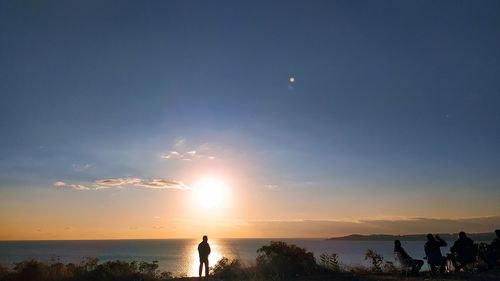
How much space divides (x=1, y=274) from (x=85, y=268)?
10.1 ft

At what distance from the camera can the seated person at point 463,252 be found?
17.5m

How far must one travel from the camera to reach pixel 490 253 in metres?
18.5

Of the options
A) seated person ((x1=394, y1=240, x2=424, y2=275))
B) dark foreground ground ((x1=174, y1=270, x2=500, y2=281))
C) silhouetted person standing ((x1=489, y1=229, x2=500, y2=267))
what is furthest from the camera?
silhouetted person standing ((x1=489, y1=229, x2=500, y2=267))

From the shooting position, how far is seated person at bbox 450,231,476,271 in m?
17.5

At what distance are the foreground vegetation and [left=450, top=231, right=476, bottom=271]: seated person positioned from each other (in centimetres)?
67

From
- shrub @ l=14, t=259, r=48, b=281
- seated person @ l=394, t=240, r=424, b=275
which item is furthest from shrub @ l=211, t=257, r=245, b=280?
shrub @ l=14, t=259, r=48, b=281

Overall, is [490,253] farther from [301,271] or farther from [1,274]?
[1,274]

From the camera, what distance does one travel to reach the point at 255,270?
19453 mm

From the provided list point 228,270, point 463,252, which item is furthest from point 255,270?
point 463,252

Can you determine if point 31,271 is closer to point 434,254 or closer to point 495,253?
point 434,254

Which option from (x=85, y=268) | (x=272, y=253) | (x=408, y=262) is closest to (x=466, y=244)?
(x=408, y=262)

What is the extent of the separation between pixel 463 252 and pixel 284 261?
7133 mm

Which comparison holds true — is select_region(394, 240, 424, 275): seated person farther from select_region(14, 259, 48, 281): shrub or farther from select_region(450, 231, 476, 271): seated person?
select_region(14, 259, 48, 281): shrub

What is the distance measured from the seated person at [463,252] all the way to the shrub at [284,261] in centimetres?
574
